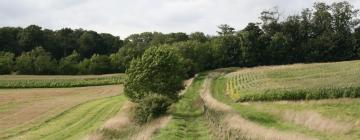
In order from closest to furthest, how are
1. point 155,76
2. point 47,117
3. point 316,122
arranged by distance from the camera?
point 316,122, point 155,76, point 47,117

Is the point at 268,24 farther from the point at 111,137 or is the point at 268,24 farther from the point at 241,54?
the point at 111,137

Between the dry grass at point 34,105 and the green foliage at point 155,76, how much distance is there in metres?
8.33

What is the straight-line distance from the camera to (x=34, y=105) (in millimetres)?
61188

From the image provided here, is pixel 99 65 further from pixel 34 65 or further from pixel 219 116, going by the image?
pixel 219 116

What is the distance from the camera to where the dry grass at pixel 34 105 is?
46250mm

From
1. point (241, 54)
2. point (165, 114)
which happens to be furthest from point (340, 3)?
point (165, 114)

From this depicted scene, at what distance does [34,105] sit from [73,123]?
58.6 ft

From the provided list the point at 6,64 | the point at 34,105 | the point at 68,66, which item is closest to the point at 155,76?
the point at 34,105

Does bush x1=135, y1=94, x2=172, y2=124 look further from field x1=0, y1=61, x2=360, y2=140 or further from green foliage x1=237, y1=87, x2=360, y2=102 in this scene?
green foliage x1=237, y1=87, x2=360, y2=102

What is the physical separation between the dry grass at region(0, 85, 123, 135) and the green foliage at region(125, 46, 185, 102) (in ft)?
27.3

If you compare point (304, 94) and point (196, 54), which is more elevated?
point (196, 54)

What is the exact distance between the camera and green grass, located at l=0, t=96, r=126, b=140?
3806cm

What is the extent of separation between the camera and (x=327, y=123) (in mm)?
27266

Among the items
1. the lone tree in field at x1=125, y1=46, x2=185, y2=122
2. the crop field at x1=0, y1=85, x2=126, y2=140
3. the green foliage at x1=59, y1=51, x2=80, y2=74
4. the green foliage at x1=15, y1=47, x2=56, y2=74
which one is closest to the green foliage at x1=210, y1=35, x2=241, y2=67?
the green foliage at x1=59, y1=51, x2=80, y2=74
